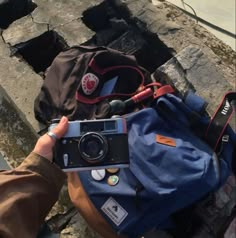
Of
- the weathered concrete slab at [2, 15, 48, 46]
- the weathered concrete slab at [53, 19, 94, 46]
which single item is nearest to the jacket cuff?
the weathered concrete slab at [53, 19, 94, 46]

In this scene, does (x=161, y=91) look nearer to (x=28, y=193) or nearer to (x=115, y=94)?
(x=115, y=94)

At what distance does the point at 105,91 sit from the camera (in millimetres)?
2098

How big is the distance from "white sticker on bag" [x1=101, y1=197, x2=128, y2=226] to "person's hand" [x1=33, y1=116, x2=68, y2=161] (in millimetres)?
405

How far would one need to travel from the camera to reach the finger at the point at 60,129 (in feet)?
5.35

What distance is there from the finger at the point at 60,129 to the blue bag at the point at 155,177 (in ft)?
1.14

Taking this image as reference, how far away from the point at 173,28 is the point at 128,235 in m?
1.30

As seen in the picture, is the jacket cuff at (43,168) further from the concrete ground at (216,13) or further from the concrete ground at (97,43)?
the concrete ground at (216,13)

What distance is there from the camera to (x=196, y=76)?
2.41 metres

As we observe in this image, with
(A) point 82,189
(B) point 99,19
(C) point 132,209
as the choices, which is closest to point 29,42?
(B) point 99,19

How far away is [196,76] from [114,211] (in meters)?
0.93

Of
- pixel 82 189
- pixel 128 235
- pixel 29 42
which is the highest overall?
pixel 29 42

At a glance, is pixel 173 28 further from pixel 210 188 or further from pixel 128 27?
pixel 210 188

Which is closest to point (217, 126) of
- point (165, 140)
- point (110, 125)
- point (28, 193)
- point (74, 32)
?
point (165, 140)

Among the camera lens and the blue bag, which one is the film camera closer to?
the camera lens
